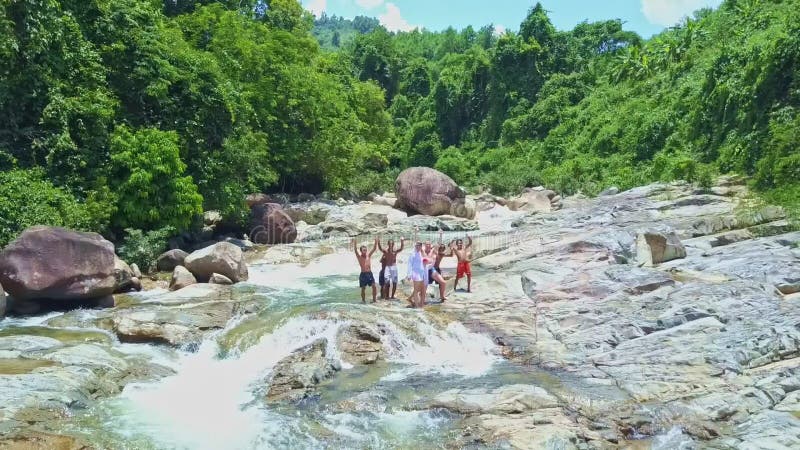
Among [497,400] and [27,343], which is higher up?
[27,343]

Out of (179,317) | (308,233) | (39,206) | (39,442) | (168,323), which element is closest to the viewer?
(39,442)

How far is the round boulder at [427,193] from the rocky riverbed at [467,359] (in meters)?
14.2

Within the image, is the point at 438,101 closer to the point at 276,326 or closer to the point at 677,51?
the point at 677,51

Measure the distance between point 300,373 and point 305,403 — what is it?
998 mm

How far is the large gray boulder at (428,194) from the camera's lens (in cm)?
3231

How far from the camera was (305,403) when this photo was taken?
9.97 m

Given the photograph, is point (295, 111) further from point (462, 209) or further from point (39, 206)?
point (39, 206)

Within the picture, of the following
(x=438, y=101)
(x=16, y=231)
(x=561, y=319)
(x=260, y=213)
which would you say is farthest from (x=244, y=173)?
(x=438, y=101)

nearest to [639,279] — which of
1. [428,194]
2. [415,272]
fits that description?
[415,272]

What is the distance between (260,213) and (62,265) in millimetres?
11150

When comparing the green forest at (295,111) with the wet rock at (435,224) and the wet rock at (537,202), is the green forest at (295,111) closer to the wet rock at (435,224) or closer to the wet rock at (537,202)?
the wet rock at (537,202)

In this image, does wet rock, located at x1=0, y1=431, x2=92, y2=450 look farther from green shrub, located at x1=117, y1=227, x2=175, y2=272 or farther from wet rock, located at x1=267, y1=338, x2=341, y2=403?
green shrub, located at x1=117, y1=227, x2=175, y2=272

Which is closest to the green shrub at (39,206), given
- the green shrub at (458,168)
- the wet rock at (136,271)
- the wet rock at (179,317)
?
the wet rock at (136,271)

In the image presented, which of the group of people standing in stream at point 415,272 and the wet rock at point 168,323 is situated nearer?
the wet rock at point 168,323
